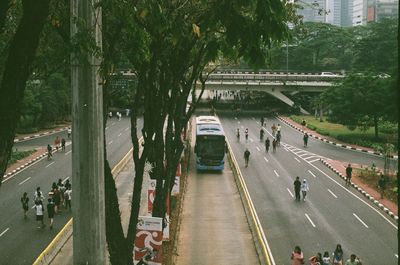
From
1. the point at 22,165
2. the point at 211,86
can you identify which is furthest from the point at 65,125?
the point at 22,165

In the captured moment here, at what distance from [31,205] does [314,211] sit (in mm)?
13237

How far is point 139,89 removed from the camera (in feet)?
39.3

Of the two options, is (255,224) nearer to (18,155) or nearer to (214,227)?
(214,227)

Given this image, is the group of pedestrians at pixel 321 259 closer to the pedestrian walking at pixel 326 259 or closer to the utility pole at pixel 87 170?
the pedestrian walking at pixel 326 259

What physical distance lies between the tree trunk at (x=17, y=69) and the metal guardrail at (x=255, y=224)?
14.0m

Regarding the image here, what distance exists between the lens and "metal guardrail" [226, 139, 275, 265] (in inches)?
744

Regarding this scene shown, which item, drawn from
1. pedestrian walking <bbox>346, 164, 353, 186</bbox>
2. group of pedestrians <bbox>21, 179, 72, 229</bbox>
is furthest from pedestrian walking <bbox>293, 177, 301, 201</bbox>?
group of pedestrians <bbox>21, 179, 72, 229</bbox>

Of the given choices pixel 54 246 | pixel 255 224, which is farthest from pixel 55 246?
pixel 255 224

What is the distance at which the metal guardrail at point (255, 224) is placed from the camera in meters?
18.9

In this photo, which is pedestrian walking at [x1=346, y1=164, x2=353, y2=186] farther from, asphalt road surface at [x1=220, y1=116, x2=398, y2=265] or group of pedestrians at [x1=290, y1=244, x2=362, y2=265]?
group of pedestrians at [x1=290, y1=244, x2=362, y2=265]

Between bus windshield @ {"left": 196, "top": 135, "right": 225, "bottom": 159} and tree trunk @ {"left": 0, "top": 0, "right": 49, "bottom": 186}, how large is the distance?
29.0 metres

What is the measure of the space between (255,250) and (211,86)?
1914 inches

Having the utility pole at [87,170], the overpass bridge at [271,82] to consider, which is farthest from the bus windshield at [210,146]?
the overpass bridge at [271,82]

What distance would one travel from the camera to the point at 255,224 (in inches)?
890
